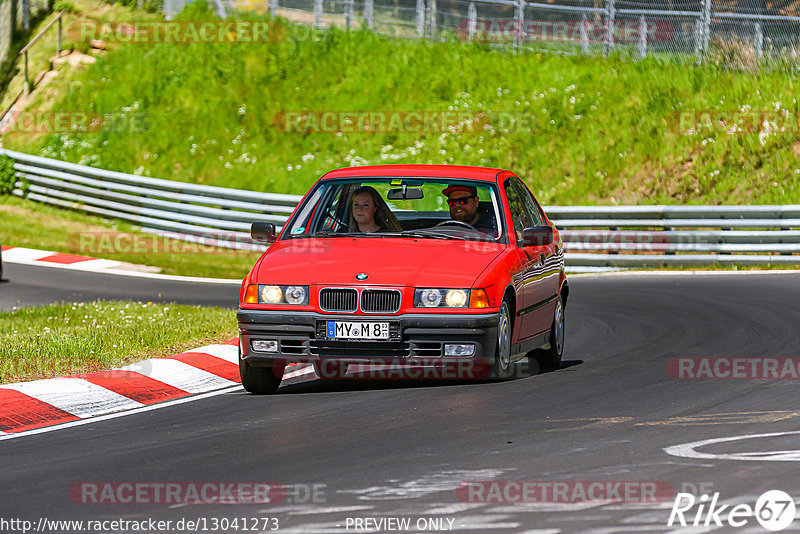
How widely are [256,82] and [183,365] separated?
928 inches

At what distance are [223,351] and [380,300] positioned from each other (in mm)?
2867

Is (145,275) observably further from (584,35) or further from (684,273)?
(584,35)

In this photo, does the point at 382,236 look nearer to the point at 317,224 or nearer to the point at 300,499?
the point at 317,224

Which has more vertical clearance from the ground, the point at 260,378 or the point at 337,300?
the point at 337,300

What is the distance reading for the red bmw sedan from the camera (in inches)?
354

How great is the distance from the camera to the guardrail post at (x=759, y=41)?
2883 centimetres

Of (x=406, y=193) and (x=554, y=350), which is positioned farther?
(x=554, y=350)

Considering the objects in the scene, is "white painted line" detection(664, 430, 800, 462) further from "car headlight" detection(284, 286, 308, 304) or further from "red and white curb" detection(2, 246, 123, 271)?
"red and white curb" detection(2, 246, 123, 271)

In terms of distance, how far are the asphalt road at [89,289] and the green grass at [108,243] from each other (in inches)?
64.3

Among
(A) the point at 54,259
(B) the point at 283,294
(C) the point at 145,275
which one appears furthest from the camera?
(A) the point at 54,259

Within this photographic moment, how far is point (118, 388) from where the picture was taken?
9.69 metres

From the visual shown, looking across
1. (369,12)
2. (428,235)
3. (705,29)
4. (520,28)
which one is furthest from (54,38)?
(428,235)

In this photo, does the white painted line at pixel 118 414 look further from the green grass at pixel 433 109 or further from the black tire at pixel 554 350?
the green grass at pixel 433 109

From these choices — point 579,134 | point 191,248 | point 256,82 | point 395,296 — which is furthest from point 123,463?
point 256,82
